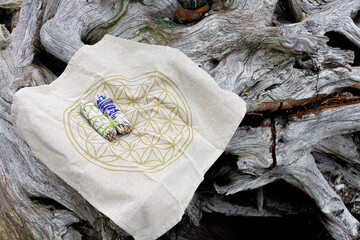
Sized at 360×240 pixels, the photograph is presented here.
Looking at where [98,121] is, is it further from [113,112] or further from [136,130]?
[136,130]

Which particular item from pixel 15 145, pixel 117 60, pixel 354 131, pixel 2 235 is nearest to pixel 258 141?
pixel 354 131

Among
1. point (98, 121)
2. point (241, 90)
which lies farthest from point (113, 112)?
point (241, 90)

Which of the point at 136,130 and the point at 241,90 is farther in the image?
the point at 241,90

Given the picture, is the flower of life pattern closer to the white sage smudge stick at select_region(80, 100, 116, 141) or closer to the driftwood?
the white sage smudge stick at select_region(80, 100, 116, 141)

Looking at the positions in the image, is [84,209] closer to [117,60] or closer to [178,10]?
[117,60]

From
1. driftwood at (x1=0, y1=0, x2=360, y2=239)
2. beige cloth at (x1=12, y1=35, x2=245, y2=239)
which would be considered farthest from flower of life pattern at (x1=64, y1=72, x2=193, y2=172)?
driftwood at (x1=0, y1=0, x2=360, y2=239)
